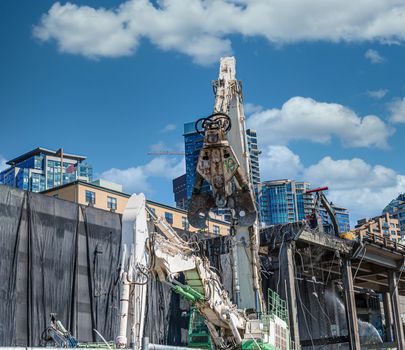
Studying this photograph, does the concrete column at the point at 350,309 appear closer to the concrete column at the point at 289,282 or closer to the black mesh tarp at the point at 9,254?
the concrete column at the point at 289,282

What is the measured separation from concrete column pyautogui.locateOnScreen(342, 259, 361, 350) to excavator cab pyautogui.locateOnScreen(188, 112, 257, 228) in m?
22.7

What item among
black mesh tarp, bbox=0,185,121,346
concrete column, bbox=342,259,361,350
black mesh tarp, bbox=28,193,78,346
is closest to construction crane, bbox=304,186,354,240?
concrete column, bbox=342,259,361,350

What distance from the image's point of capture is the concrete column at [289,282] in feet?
111

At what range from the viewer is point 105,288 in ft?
109

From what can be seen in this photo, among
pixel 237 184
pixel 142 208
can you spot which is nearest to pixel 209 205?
pixel 237 184

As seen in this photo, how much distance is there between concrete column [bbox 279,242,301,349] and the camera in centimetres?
3372

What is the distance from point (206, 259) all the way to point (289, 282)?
1671cm

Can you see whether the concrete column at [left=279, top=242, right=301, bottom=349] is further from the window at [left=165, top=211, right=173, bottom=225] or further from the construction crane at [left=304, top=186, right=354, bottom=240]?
the window at [left=165, top=211, right=173, bottom=225]

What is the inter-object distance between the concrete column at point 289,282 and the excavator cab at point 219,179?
14575 mm

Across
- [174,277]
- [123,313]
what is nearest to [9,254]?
[174,277]

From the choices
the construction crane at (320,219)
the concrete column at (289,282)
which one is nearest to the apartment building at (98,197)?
the construction crane at (320,219)

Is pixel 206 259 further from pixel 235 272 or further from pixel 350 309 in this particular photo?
pixel 350 309

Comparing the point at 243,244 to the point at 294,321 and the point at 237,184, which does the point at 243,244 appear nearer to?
the point at 237,184

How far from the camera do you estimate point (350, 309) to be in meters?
41.0
